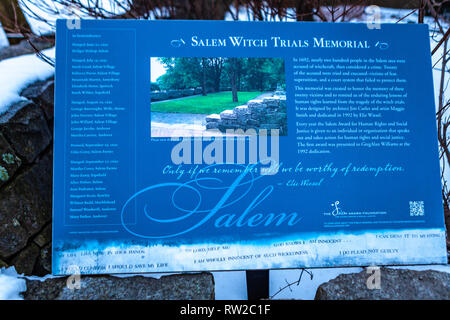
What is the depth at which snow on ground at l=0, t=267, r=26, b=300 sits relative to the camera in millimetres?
1493

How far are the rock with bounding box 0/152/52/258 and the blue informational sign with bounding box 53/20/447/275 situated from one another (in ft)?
1.01

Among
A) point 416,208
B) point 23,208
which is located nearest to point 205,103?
point 23,208

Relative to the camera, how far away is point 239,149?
1560 millimetres

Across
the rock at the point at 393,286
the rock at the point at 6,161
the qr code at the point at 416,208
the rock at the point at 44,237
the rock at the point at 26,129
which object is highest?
the rock at the point at 26,129

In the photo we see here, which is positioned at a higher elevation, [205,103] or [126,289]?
[205,103]

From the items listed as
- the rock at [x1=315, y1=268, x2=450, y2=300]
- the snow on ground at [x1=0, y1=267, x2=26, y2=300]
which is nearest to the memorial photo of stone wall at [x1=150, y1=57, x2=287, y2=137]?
the rock at [x1=315, y1=268, x2=450, y2=300]

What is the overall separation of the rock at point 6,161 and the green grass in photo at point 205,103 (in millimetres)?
882

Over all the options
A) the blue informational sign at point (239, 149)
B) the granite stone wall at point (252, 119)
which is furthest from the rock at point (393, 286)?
the granite stone wall at point (252, 119)

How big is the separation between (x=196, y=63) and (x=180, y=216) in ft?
2.80

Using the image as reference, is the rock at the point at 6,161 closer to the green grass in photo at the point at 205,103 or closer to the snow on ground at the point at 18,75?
the snow on ground at the point at 18,75

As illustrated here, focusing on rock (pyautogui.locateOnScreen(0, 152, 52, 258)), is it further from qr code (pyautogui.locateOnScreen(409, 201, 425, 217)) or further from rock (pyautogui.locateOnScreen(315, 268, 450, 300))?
qr code (pyautogui.locateOnScreen(409, 201, 425, 217))

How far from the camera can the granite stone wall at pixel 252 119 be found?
1.57 meters

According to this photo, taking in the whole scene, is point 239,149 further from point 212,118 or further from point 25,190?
point 25,190

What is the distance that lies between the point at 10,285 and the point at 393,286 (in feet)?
6.90
